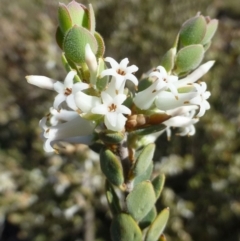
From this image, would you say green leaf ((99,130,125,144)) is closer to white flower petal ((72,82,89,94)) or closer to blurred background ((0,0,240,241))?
white flower petal ((72,82,89,94))

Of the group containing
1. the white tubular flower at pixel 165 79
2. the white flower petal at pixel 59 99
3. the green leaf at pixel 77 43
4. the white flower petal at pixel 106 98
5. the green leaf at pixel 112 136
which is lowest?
the green leaf at pixel 112 136

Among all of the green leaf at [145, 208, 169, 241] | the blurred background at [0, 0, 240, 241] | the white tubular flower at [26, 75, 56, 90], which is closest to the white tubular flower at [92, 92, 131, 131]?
the white tubular flower at [26, 75, 56, 90]

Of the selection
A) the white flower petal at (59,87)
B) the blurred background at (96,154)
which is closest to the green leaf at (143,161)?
the white flower petal at (59,87)

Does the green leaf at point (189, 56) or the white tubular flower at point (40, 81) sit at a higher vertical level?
the green leaf at point (189, 56)

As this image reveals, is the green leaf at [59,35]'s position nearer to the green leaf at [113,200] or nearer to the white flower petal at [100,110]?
the white flower petal at [100,110]

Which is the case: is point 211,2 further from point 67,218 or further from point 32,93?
point 67,218

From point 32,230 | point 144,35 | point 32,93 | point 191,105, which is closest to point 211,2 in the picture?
point 144,35
